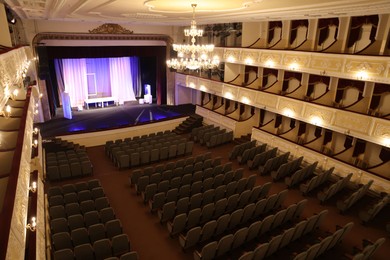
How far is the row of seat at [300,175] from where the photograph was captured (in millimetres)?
9242

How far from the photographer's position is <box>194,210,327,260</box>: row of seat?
18.5 ft

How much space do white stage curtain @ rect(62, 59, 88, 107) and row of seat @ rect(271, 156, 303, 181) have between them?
14.6m

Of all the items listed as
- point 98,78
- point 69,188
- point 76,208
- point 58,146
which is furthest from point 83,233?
point 98,78

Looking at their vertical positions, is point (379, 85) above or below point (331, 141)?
above

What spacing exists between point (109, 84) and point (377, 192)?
693 inches

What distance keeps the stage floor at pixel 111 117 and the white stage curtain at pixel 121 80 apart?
1.20 metres

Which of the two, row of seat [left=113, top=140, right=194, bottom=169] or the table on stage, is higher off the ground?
the table on stage

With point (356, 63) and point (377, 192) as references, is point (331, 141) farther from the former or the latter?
point (356, 63)

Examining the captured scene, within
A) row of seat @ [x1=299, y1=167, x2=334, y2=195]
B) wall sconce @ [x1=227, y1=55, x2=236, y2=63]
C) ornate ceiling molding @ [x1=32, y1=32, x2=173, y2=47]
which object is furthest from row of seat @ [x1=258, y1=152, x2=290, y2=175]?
ornate ceiling molding @ [x1=32, y1=32, x2=173, y2=47]

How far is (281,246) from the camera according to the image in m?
6.25

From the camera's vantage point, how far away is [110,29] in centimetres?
1580

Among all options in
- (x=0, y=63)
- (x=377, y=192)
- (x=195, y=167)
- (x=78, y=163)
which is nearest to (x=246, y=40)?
(x=195, y=167)

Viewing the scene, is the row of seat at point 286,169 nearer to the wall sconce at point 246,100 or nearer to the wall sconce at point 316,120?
the wall sconce at point 316,120

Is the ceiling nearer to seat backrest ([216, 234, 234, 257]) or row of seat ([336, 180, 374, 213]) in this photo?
row of seat ([336, 180, 374, 213])
